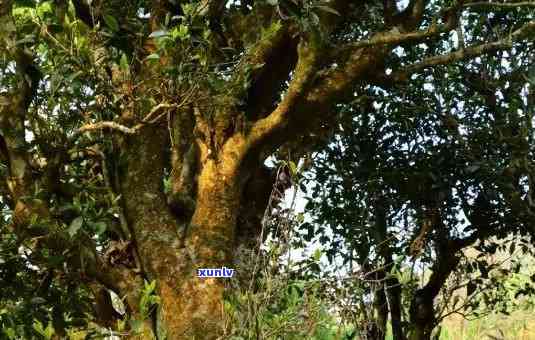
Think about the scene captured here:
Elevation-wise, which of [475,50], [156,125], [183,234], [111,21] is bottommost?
[183,234]

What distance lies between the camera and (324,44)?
5.34 m

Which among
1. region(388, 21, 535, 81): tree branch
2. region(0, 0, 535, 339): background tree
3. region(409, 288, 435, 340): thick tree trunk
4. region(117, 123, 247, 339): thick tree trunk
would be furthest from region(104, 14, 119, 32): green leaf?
region(409, 288, 435, 340): thick tree trunk

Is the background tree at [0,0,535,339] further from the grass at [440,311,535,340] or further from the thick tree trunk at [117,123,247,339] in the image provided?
the grass at [440,311,535,340]

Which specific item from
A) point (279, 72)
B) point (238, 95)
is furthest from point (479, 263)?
point (238, 95)

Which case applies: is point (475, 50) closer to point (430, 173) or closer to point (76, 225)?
point (430, 173)

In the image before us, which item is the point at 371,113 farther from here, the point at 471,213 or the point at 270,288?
the point at 270,288

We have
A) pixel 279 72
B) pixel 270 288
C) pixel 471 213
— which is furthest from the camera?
pixel 471 213

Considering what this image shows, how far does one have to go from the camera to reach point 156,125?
5.60m

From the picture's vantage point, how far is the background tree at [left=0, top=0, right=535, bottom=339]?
13.7 ft

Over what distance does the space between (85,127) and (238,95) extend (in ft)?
4.77

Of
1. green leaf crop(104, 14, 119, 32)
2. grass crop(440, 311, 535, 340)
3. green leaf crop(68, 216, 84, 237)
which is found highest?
green leaf crop(104, 14, 119, 32)

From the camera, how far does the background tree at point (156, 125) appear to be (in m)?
4.17

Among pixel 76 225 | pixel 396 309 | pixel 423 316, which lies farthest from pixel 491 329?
pixel 76 225

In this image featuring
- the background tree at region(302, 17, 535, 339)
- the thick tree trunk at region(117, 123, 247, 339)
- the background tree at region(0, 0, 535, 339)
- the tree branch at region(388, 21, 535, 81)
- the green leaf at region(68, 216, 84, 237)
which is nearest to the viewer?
the green leaf at region(68, 216, 84, 237)
